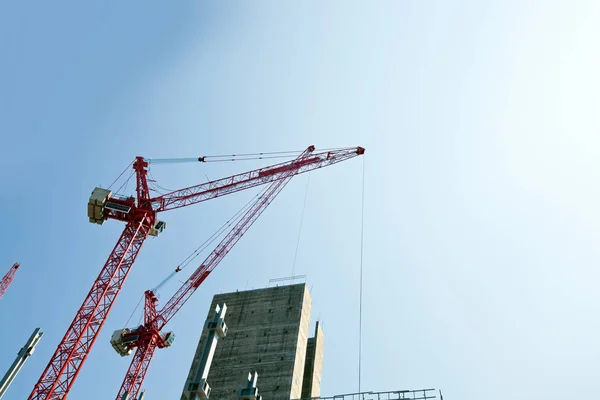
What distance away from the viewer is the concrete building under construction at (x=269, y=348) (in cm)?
5316

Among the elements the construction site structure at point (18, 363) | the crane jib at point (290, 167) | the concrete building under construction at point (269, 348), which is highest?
the crane jib at point (290, 167)

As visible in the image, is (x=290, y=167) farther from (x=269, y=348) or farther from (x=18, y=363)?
(x=18, y=363)

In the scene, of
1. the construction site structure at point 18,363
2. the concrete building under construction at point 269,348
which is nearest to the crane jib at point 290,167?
the concrete building under construction at point 269,348

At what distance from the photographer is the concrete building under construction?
53.2m

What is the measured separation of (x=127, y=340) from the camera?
5288cm

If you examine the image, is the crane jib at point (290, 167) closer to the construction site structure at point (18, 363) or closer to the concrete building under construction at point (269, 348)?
the concrete building under construction at point (269, 348)

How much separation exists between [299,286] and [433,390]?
1214 inches

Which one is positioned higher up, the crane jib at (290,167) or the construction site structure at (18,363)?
the crane jib at (290,167)

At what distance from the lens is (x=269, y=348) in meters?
56.6

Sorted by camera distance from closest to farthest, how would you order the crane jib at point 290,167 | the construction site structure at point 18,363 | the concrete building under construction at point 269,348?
the construction site structure at point 18,363 → the concrete building under construction at point 269,348 → the crane jib at point 290,167

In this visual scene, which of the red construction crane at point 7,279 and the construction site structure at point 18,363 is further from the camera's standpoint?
the red construction crane at point 7,279

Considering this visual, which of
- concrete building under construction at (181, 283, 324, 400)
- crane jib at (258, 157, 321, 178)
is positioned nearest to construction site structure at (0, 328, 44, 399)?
concrete building under construction at (181, 283, 324, 400)

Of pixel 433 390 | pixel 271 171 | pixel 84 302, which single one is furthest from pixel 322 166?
pixel 433 390

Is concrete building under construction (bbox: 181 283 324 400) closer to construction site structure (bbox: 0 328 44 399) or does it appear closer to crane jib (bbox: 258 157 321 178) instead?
crane jib (bbox: 258 157 321 178)
